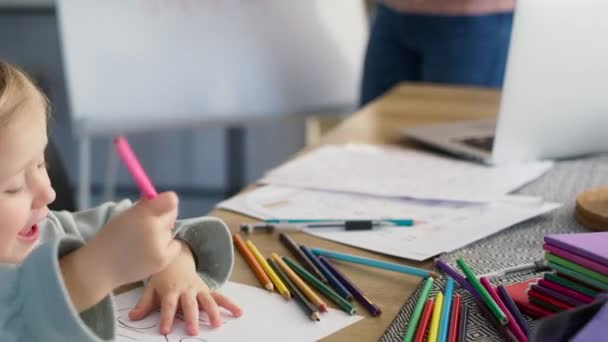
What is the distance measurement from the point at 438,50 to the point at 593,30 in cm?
60

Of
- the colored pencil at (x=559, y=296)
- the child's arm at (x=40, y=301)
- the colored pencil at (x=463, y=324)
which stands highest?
the child's arm at (x=40, y=301)

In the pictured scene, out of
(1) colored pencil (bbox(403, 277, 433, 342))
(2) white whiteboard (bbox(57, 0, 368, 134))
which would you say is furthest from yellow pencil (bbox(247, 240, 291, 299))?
(2) white whiteboard (bbox(57, 0, 368, 134))

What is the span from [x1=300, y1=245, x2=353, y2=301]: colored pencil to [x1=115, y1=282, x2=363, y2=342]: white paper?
3 cm

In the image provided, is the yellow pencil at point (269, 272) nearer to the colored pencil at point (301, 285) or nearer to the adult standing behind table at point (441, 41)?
the colored pencil at point (301, 285)

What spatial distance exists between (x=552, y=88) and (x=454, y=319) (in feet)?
1.64

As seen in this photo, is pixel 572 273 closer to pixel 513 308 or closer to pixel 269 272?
pixel 513 308

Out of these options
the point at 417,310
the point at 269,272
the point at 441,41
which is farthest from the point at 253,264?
the point at 441,41

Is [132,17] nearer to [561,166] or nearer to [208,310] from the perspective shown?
[561,166]

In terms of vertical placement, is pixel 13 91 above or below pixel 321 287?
above

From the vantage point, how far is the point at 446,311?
0.61 metres

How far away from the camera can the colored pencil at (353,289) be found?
0.63 metres

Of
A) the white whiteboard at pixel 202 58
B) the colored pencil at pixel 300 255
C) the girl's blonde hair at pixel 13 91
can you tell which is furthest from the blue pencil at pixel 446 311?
the white whiteboard at pixel 202 58

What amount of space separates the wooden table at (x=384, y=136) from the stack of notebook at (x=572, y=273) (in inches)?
4.7

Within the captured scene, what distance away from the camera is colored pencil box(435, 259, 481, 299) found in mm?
647
